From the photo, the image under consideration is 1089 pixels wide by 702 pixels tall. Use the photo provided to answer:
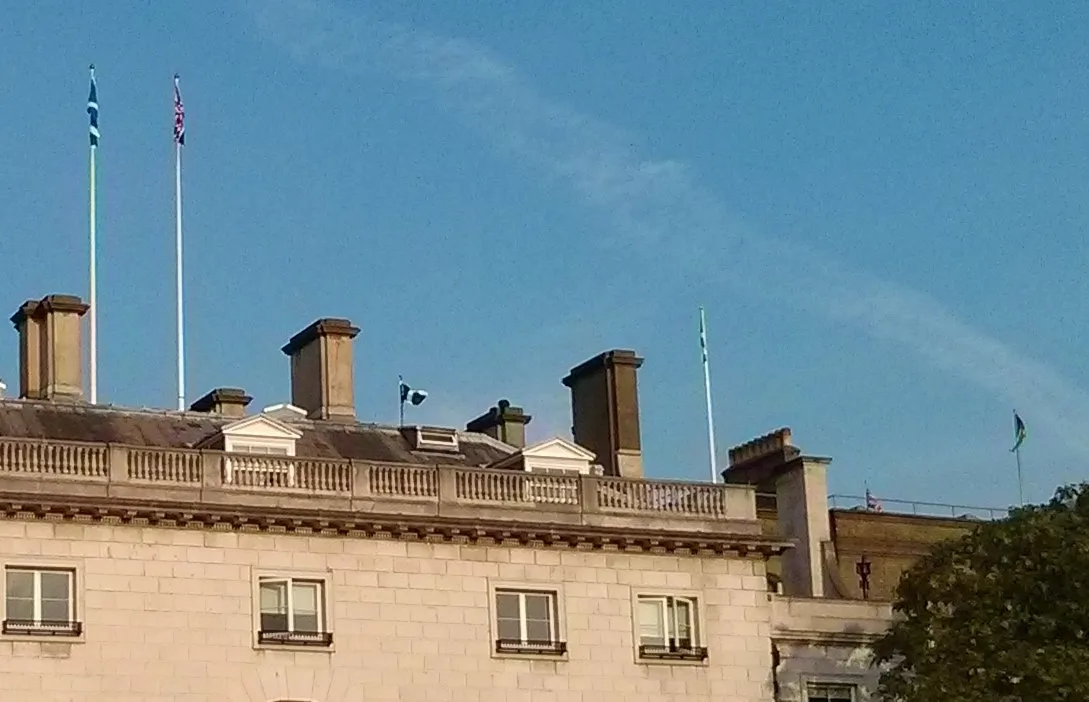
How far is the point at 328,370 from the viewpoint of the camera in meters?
67.8

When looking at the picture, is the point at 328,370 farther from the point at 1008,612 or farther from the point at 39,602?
the point at 1008,612

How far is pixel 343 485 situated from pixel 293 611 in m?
3.14

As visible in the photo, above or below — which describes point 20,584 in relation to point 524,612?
above

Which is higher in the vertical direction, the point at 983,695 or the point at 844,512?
the point at 844,512

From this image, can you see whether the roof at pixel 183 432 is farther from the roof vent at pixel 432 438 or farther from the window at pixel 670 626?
the window at pixel 670 626

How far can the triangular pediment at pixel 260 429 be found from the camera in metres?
62.0

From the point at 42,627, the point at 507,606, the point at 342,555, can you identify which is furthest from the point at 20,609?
the point at 507,606

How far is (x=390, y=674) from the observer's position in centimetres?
6122

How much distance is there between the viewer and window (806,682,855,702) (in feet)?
218

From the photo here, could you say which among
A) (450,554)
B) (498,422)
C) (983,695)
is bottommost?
(983,695)

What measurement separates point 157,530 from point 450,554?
7.06m

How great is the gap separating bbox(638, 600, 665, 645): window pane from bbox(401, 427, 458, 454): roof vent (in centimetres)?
650

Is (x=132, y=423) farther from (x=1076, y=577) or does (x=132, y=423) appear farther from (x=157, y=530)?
(x=1076, y=577)

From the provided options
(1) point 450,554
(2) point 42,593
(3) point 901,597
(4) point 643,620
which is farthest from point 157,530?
(3) point 901,597
